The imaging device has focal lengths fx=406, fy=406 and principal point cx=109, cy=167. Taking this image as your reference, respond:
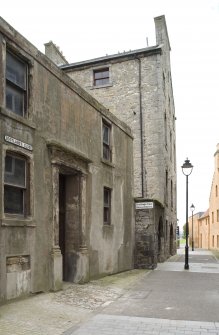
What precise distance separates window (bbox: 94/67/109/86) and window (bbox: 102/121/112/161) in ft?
30.9

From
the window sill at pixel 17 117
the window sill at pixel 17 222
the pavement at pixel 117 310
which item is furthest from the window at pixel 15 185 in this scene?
the pavement at pixel 117 310

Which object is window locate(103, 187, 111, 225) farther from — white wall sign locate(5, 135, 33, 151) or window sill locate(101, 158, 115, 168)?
white wall sign locate(5, 135, 33, 151)

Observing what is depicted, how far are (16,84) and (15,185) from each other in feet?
8.29

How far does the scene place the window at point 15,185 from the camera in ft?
31.3

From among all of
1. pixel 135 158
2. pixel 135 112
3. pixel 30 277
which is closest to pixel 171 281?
pixel 30 277

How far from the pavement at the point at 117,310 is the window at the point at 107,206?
3142mm

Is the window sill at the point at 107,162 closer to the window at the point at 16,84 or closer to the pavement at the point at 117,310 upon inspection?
the pavement at the point at 117,310

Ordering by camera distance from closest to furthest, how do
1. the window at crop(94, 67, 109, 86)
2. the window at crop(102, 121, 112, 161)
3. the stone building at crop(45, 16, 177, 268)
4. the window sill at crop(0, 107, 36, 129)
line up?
the window sill at crop(0, 107, 36, 129) → the window at crop(102, 121, 112, 161) → the stone building at crop(45, 16, 177, 268) → the window at crop(94, 67, 109, 86)

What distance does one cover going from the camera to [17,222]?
949 centimetres

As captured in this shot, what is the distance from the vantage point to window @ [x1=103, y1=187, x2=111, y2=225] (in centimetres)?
1555

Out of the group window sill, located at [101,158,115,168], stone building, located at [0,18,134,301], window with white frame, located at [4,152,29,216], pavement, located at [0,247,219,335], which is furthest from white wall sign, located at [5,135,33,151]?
window sill, located at [101,158,115,168]

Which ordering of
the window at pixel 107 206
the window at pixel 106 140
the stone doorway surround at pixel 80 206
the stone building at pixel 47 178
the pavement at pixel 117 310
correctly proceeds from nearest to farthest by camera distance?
the pavement at pixel 117 310 → the stone building at pixel 47 178 → the stone doorway surround at pixel 80 206 → the window at pixel 107 206 → the window at pixel 106 140

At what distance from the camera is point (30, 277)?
9.90 m

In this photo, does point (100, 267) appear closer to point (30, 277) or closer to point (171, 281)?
point (171, 281)
